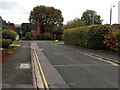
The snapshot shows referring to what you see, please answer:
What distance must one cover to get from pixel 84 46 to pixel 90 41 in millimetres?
2826

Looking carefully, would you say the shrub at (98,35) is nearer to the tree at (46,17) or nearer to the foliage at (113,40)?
the foliage at (113,40)

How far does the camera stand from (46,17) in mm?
78688

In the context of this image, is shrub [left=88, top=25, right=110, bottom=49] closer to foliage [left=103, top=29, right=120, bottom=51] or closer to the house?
foliage [left=103, top=29, right=120, bottom=51]

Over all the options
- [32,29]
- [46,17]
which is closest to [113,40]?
[46,17]

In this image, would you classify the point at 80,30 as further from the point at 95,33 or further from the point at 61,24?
the point at 61,24

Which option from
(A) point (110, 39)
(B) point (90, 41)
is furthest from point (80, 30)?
(A) point (110, 39)

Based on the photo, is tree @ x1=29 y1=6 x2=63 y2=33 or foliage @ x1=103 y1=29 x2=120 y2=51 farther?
tree @ x1=29 y1=6 x2=63 y2=33

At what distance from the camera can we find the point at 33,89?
5.94m

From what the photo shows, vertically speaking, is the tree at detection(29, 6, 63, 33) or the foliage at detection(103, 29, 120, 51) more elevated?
the tree at detection(29, 6, 63, 33)

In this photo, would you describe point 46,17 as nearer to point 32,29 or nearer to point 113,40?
point 32,29

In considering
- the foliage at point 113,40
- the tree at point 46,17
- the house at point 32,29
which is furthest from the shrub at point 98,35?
the house at point 32,29

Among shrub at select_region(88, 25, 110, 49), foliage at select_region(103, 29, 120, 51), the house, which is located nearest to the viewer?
foliage at select_region(103, 29, 120, 51)

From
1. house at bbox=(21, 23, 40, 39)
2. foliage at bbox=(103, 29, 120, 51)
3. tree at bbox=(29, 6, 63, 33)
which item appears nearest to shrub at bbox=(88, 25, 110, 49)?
foliage at bbox=(103, 29, 120, 51)

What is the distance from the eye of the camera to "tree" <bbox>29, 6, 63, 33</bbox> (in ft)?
256
